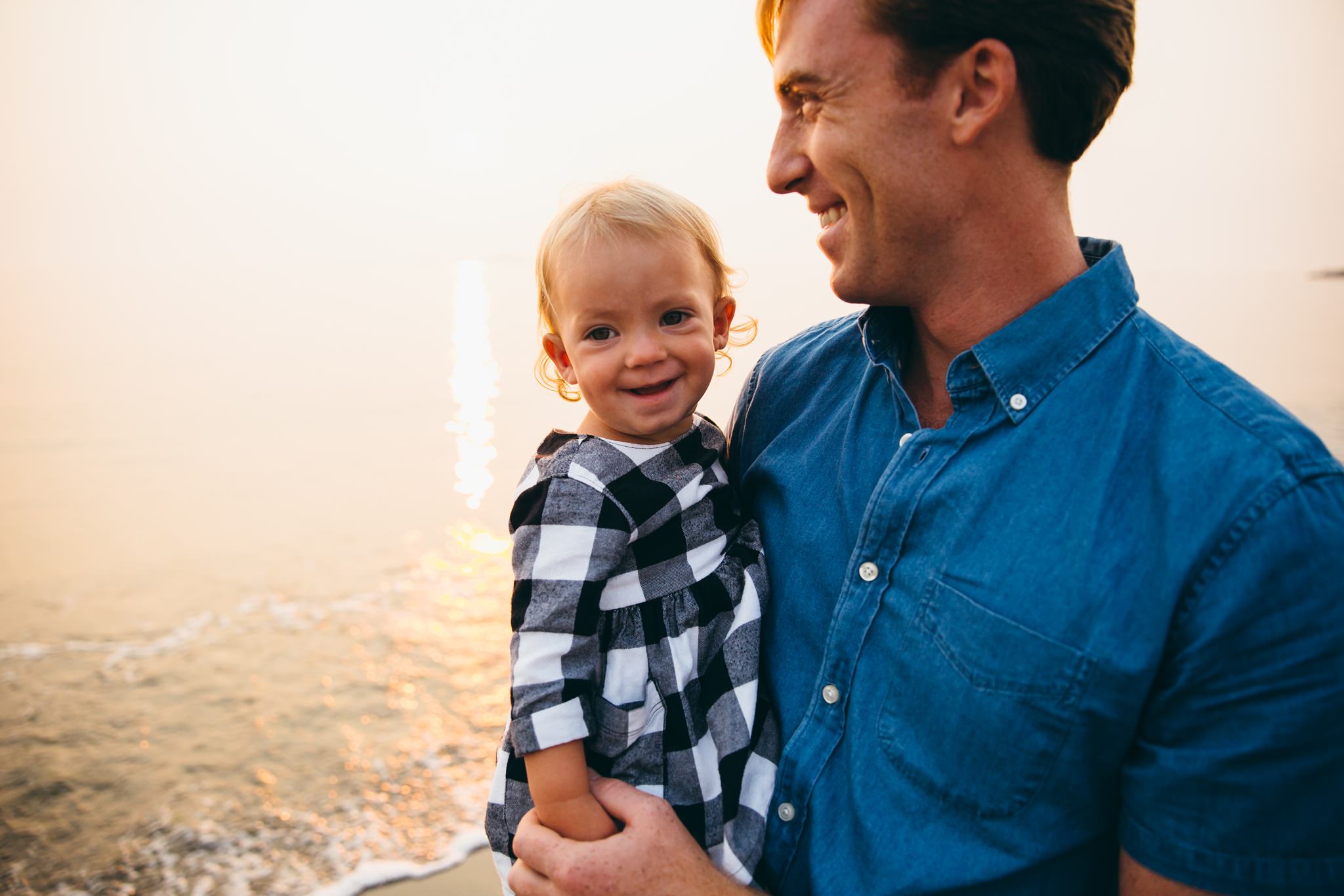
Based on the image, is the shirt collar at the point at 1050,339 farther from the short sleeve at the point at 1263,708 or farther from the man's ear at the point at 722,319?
the man's ear at the point at 722,319

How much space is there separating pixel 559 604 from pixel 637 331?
2.16 ft

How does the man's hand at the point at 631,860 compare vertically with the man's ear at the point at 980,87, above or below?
below

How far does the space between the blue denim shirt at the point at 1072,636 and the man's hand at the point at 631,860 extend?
19cm

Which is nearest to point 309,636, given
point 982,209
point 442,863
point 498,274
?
point 442,863

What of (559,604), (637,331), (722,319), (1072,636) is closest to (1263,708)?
(1072,636)

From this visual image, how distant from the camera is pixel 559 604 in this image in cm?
168

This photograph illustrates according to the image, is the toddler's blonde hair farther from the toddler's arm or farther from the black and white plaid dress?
the toddler's arm

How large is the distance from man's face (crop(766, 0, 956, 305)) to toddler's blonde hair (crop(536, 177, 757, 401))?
323 mm

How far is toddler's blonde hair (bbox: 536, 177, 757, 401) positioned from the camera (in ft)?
6.29

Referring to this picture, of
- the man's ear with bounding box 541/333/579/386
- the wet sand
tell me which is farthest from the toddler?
the wet sand

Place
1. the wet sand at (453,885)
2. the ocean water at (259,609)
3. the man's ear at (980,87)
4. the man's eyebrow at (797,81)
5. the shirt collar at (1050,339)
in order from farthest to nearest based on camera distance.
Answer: the ocean water at (259,609)
the wet sand at (453,885)
the man's eyebrow at (797,81)
the man's ear at (980,87)
the shirt collar at (1050,339)

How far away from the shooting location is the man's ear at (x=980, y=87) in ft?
5.34

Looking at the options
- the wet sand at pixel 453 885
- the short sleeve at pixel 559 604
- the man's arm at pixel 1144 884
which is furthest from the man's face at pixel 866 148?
the wet sand at pixel 453 885

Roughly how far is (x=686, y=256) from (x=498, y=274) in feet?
187
